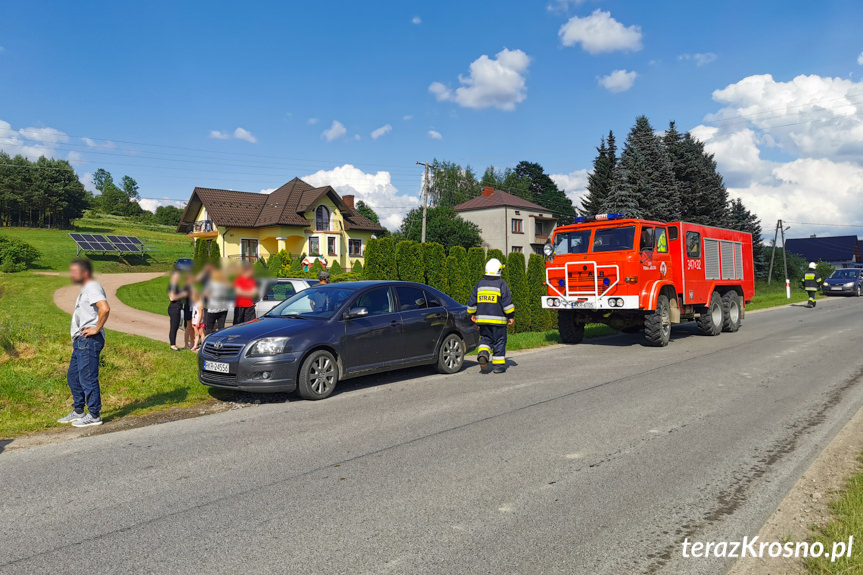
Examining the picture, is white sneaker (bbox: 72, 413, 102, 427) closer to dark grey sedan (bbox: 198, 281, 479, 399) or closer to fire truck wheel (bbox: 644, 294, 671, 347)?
dark grey sedan (bbox: 198, 281, 479, 399)

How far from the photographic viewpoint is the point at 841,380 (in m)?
9.80

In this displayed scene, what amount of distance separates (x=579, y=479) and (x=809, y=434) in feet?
10.5

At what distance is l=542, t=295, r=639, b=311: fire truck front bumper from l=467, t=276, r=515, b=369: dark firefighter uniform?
13.5 ft

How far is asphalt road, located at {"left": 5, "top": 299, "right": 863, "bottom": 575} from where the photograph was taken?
12.3 ft

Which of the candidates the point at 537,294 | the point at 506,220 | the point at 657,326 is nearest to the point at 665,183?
the point at 506,220

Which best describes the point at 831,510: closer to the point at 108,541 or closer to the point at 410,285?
the point at 108,541

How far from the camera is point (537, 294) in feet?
66.5

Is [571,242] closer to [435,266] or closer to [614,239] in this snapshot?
[614,239]

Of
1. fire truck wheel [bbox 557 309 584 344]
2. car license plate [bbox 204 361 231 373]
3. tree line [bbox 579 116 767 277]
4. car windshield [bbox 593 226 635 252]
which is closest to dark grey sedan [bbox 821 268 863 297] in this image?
tree line [bbox 579 116 767 277]

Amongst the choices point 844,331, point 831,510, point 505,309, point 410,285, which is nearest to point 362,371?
point 410,285

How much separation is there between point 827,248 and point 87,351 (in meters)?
120

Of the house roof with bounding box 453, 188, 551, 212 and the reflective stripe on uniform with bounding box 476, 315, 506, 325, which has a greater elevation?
the house roof with bounding box 453, 188, 551, 212

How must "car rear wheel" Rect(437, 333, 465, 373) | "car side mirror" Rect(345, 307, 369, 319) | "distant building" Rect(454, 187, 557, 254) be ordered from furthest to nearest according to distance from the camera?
"distant building" Rect(454, 187, 557, 254), "car rear wheel" Rect(437, 333, 465, 373), "car side mirror" Rect(345, 307, 369, 319)

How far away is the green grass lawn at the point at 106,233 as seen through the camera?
16.0ft
